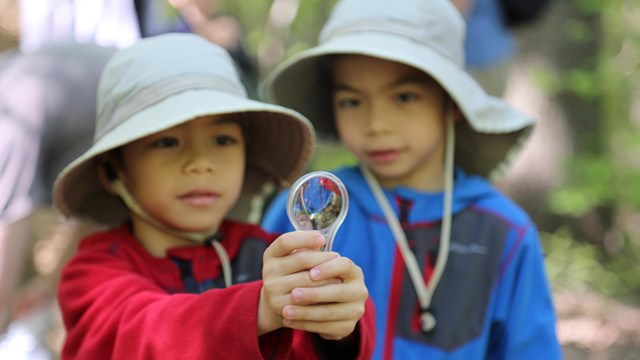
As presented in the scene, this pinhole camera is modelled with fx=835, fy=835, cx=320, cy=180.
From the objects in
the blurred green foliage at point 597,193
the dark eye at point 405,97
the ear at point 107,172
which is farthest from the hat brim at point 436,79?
the blurred green foliage at point 597,193

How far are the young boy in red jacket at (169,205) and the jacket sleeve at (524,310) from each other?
0.75 m

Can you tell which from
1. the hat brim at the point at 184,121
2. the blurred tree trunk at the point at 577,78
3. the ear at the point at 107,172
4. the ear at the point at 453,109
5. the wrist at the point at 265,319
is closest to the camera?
the wrist at the point at 265,319

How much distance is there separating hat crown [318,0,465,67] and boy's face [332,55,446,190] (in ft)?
0.35

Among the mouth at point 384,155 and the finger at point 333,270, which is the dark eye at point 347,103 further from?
the finger at point 333,270

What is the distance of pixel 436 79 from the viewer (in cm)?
265

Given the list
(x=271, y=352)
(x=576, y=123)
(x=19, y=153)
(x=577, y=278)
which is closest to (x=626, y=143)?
(x=576, y=123)

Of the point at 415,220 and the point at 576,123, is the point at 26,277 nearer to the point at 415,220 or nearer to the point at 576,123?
the point at 415,220

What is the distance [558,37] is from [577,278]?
5.94 ft

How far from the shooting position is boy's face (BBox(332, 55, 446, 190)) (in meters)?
2.66

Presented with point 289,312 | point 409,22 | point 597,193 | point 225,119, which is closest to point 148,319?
point 289,312

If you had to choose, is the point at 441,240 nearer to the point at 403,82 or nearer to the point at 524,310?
the point at 524,310

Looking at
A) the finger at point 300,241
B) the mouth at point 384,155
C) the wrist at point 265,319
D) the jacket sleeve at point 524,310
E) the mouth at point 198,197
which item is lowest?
the jacket sleeve at point 524,310

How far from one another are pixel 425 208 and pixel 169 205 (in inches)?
36.1

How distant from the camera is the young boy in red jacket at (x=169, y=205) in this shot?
5.58ft
